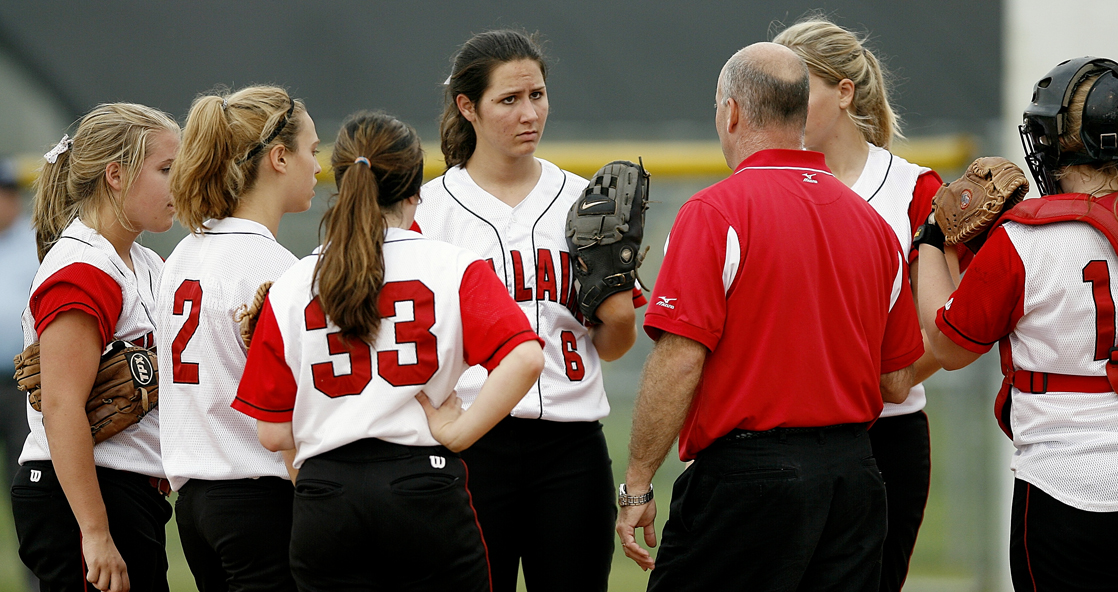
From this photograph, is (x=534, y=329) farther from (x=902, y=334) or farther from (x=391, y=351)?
(x=902, y=334)

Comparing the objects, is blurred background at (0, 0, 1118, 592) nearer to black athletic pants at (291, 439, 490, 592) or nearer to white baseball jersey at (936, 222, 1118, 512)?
white baseball jersey at (936, 222, 1118, 512)

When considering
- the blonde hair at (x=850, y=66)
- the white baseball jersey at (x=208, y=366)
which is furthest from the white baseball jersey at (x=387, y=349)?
the blonde hair at (x=850, y=66)

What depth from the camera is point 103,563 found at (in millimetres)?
2422

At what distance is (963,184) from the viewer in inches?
92.5

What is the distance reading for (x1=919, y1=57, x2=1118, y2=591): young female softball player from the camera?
2.04m

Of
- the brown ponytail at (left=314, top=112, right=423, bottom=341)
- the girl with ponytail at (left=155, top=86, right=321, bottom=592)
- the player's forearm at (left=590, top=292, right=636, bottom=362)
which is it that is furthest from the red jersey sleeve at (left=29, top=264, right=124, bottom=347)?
the player's forearm at (left=590, top=292, right=636, bottom=362)

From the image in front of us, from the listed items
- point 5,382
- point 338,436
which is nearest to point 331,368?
point 338,436

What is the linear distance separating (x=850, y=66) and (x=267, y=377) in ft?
6.37

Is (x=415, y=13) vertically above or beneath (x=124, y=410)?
above

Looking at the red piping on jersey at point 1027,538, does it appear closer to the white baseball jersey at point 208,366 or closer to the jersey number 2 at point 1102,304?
the jersey number 2 at point 1102,304

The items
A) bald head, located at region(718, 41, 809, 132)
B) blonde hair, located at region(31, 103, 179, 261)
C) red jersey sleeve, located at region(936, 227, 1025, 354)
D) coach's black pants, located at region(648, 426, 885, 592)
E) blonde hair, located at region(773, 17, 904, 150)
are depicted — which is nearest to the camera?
red jersey sleeve, located at region(936, 227, 1025, 354)

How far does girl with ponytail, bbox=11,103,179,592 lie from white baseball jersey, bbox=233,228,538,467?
22.9 inches

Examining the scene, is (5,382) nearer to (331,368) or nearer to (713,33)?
(331,368)

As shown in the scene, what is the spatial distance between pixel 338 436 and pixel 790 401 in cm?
104
